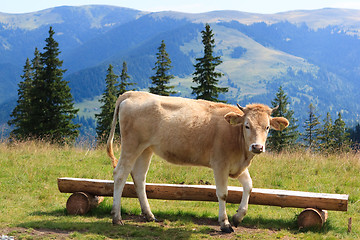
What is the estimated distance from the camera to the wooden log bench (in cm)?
881

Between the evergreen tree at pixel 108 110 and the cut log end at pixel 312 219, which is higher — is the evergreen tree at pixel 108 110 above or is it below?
below

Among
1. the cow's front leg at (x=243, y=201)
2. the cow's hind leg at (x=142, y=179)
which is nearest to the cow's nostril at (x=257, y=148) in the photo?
the cow's front leg at (x=243, y=201)

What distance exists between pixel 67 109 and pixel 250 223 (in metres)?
34.6

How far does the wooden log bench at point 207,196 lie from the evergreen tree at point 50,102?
30.8m

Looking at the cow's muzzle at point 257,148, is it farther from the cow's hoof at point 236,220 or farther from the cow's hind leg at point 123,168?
the cow's hind leg at point 123,168


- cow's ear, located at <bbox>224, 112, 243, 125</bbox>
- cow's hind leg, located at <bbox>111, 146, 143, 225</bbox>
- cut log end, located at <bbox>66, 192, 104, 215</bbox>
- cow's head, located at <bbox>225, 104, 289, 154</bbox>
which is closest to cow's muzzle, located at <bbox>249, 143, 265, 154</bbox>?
cow's head, located at <bbox>225, 104, 289, 154</bbox>

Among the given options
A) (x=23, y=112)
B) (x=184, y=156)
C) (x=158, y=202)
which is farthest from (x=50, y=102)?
(x=184, y=156)

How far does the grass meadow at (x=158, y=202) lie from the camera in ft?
28.0

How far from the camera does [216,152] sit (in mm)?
8781

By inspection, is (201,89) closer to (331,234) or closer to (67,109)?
(67,109)

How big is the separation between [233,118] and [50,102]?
3553 centimetres

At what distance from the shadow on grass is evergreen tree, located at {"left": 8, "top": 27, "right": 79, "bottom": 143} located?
31.0 m

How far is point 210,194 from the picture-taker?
9.65m

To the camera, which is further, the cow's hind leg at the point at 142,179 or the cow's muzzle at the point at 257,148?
the cow's hind leg at the point at 142,179
